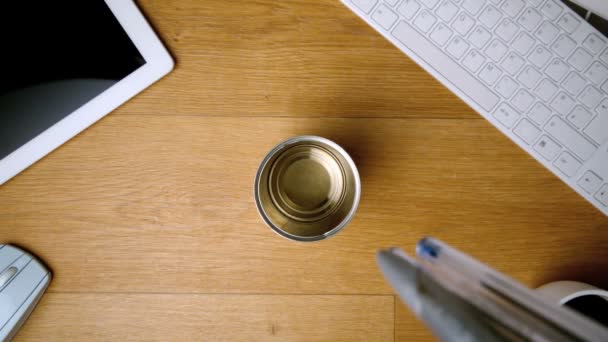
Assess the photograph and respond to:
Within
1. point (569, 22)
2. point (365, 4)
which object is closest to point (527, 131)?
point (569, 22)

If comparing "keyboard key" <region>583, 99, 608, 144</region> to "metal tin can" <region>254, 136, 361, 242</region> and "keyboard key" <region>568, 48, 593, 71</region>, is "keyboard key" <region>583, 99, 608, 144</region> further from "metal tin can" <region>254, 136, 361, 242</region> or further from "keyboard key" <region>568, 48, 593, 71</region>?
"metal tin can" <region>254, 136, 361, 242</region>

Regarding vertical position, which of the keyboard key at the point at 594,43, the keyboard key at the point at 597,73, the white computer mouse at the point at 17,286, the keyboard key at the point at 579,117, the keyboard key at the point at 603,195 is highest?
the keyboard key at the point at 594,43

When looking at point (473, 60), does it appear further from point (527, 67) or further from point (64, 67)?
point (64, 67)

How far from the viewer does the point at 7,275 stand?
0.49 meters

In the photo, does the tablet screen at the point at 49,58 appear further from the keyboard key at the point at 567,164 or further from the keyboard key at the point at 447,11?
the keyboard key at the point at 567,164

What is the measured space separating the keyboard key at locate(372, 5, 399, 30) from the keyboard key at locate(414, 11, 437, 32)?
0.02 meters

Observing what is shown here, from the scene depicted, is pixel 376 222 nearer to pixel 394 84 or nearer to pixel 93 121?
pixel 394 84

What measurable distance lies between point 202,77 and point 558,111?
400 millimetres

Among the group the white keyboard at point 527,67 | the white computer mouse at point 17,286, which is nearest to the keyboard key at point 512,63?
the white keyboard at point 527,67

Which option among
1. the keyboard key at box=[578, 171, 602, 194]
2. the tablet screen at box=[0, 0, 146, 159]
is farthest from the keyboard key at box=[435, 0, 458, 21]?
the tablet screen at box=[0, 0, 146, 159]

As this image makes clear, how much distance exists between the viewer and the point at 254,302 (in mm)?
515

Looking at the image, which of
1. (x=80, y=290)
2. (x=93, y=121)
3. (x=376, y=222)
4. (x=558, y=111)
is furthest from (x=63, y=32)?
(x=558, y=111)

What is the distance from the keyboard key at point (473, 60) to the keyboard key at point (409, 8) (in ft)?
0.25

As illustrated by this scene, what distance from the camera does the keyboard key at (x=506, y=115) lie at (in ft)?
1.61
